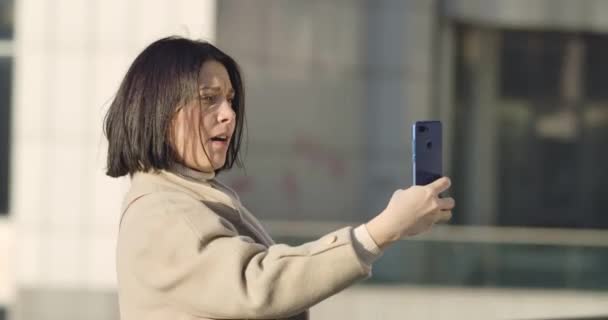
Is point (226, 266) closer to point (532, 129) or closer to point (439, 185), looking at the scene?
point (439, 185)

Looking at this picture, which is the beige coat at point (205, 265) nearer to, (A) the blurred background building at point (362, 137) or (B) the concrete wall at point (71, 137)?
(A) the blurred background building at point (362, 137)

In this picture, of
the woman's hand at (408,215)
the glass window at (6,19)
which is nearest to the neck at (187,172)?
the woman's hand at (408,215)

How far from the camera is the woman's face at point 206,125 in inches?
93.2

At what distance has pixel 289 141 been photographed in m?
16.1

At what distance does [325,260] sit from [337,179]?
46.8 feet

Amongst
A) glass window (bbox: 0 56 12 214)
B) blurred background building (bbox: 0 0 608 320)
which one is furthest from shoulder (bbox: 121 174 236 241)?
glass window (bbox: 0 56 12 214)

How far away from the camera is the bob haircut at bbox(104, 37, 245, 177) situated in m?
2.36

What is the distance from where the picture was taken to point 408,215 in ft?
7.27

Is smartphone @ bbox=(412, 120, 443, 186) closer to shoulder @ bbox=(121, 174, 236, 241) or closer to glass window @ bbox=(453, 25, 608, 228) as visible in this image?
shoulder @ bbox=(121, 174, 236, 241)

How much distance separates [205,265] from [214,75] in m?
0.39

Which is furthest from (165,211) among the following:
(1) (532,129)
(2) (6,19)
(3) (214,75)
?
(1) (532,129)

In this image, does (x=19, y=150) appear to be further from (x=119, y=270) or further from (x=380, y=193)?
(x=119, y=270)

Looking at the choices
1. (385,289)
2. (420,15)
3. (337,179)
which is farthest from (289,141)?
(385,289)

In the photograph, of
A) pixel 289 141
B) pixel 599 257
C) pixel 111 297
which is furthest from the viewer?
pixel 289 141
